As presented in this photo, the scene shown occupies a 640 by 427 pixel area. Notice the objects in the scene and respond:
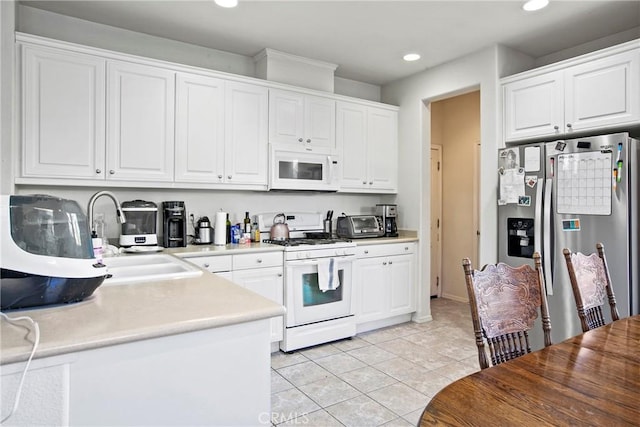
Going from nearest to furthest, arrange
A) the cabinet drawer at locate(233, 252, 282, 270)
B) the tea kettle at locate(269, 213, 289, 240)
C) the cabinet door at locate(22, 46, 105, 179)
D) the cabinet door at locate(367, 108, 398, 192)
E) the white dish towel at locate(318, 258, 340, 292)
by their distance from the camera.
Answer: the cabinet door at locate(22, 46, 105, 179)
the cabinet drawer at locate(233, 252, 282, 270)
the white dish towel at locate(318, 258, 340, 292)
the tea kettle at locate(269, 213, 289, 240)
the cabinet door at locate(367, 108, 398, 192)

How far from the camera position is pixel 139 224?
10.1 feet

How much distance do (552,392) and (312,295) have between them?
98.8 inches

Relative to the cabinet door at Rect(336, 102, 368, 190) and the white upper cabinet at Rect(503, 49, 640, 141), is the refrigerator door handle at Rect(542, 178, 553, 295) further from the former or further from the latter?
the cabinet door at Rect(336, 102, 368, 190)

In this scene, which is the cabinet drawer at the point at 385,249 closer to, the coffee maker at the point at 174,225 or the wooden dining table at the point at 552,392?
the coffee maker at the point at 174,225

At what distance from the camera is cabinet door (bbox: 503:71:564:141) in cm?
310

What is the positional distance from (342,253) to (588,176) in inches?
76.7

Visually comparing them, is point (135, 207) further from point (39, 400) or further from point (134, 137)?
point (39, 400)

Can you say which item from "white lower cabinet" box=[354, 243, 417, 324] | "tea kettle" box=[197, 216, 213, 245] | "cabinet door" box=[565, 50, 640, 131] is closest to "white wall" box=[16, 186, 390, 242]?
"tea kettle" box=[197, 216, 213, 245]

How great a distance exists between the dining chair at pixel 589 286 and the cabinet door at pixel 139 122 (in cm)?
270

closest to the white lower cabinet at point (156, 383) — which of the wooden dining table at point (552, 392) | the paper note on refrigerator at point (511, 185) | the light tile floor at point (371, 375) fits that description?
the wooden dining table at point (552, 392)

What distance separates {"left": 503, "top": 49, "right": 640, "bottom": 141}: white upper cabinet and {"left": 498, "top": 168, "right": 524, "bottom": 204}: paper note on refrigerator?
12.7 inches

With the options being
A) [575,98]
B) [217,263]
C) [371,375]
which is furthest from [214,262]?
[575,98]

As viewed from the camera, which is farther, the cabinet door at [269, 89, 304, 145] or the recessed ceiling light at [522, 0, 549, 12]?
the cabinet door at [269, 89, 304, 145]

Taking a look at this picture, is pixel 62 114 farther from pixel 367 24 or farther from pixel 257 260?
pixel 367 24
